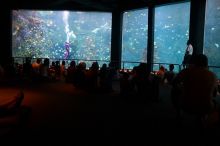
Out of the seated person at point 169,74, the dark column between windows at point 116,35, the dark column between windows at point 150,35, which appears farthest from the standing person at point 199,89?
the dark column between windows at point 116,35

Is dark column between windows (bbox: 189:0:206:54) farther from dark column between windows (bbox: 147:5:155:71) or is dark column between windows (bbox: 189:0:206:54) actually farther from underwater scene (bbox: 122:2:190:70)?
underwater scene (bbox: 122:2:190:70)

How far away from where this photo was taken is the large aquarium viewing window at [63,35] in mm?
22016

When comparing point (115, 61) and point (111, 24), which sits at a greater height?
point (111, 24)

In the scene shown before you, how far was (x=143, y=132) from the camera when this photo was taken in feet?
15.8

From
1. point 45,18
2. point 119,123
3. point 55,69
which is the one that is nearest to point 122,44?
point 55,69

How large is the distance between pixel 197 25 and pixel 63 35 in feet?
53.7

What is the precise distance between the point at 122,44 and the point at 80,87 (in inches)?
291

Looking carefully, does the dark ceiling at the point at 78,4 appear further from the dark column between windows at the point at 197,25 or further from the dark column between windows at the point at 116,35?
the dark column between windows at the point at 197,25

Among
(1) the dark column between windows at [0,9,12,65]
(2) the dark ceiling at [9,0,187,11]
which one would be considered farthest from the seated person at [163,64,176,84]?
(1) the dark column between windows at [0,9,12,65]

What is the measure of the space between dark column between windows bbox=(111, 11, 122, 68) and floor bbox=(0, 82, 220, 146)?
28.3 feet

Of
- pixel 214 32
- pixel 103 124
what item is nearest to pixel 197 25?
pixel 103 124

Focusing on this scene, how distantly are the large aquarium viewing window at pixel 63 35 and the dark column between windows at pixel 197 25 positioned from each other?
10.3m

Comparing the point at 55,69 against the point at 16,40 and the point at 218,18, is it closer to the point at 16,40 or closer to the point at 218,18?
the point at 16,40

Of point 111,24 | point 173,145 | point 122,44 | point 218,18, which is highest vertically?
point 218,18
